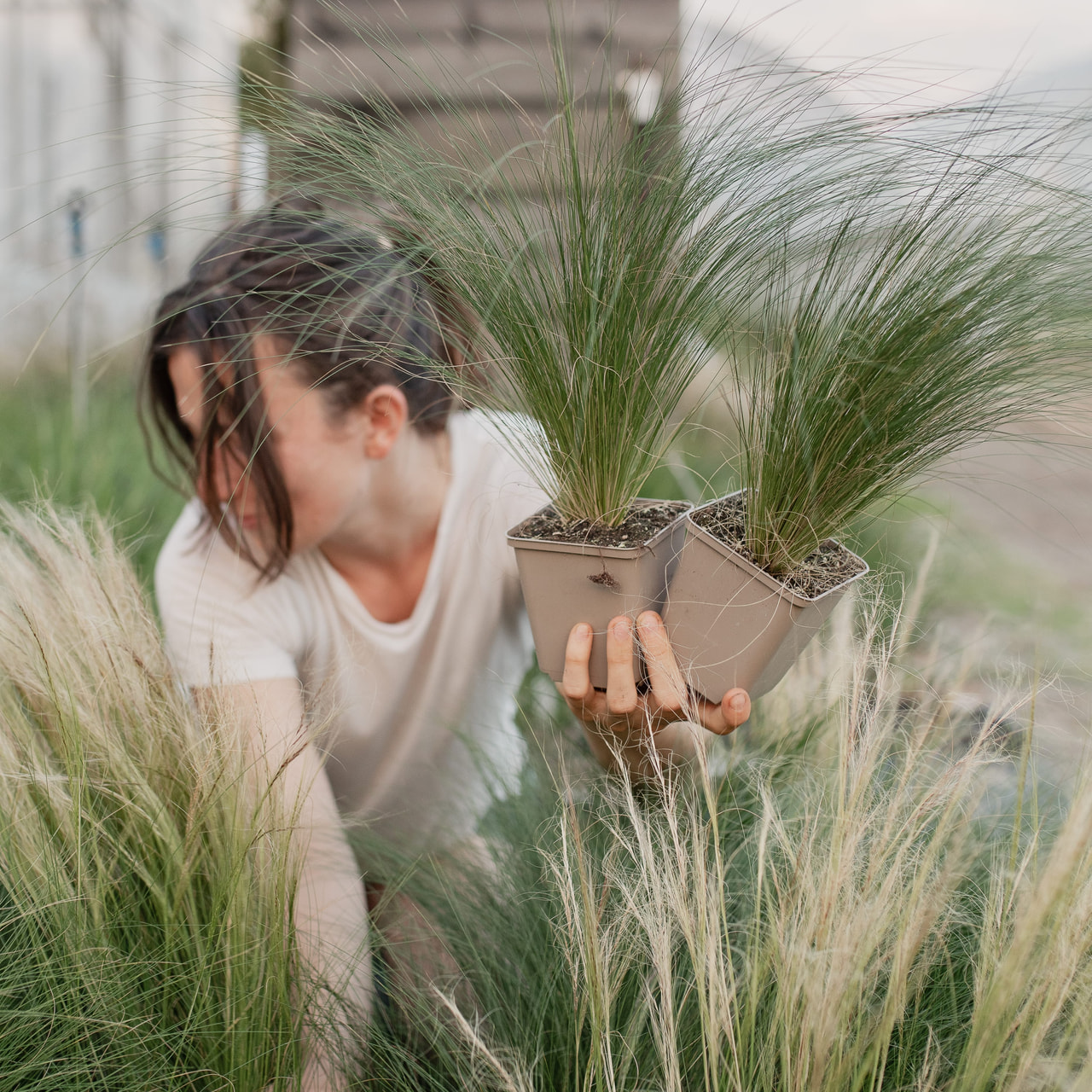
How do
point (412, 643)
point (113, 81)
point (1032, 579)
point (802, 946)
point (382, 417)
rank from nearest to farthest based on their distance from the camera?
1. point (802, 946)
2. point (382, 417)
3. point (412, 643)
4. point (1032, 579)
5. point (113, 81)

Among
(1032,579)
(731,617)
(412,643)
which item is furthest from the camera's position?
(1032,579)

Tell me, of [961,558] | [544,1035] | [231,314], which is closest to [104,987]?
[544,1035]

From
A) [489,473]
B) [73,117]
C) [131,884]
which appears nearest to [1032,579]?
[489,473]

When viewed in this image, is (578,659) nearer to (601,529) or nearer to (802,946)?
(601,529)

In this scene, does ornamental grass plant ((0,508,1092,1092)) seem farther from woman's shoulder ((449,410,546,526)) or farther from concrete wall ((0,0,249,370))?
concrete wall ((0,0,249,370))

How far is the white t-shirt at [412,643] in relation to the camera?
1.12 metres

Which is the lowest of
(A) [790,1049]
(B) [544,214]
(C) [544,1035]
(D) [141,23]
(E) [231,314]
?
(C) [544,1035]

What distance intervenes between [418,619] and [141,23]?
13.2 feet

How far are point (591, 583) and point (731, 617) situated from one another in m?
0.12

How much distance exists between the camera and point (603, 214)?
2.11ft

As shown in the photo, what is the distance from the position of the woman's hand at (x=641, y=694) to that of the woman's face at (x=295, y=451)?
39cm

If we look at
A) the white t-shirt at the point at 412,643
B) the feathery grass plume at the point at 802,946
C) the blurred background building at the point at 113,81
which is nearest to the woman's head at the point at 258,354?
the white t-shirt at the point at 412,643

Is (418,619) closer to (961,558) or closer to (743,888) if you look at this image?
(743,888)

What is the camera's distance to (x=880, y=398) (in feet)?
2.09
